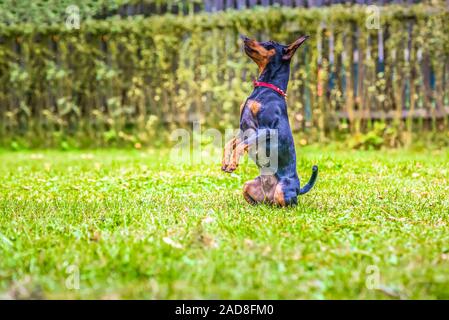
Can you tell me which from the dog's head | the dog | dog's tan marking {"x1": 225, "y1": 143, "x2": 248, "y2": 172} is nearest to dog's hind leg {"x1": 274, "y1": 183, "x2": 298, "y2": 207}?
the dog

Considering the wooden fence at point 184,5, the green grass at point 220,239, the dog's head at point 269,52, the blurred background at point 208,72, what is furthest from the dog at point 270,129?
the wooden fence at point 184,5

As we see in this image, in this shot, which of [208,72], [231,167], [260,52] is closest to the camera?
[231,167]

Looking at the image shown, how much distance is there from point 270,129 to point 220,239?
131 cm

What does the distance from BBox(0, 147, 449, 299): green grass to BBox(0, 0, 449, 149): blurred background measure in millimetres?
3555

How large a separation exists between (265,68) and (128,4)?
773 centimetres

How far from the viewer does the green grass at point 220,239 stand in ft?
10.4

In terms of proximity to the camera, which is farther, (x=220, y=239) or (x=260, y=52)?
(x=260, y=52)

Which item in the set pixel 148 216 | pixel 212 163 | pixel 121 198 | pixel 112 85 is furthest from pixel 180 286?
pixel 112 85

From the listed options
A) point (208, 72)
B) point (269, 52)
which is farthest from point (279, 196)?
point (208, 72)

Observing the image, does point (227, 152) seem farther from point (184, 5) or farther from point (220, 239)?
point (184, 5)

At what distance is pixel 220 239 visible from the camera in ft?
13.0

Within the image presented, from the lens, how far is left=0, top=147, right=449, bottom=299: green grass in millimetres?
3172

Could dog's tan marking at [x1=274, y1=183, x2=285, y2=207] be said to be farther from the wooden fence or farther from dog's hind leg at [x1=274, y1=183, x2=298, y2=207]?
the wooden fence

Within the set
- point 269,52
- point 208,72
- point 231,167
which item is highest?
point 269,52
